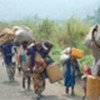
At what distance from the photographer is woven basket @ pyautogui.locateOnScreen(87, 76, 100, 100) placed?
7.23 m

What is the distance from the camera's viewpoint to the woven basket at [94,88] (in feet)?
23.7

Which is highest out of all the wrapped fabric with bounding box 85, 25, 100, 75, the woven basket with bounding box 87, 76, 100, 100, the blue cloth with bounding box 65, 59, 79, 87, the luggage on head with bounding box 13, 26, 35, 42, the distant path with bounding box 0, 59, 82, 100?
the wrapped fabric with bounding box 85, 25, 100, 75

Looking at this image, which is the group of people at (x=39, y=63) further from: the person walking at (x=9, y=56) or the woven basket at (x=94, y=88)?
the woven basket at (x=94, y=88)

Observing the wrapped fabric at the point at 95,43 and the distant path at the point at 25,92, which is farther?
the distant path at the point at 25,92

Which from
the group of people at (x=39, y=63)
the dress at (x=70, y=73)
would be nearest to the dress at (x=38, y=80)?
the group of people at (x=39, y=63)

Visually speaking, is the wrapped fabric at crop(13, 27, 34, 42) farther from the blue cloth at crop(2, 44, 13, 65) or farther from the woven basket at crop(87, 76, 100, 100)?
the woven basket at crop(87, 76, 100, 100)

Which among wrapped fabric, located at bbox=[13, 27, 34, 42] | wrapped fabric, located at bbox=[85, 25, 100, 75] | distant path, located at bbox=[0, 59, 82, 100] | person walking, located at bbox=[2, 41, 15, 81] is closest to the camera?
wrapped fabric, located at bbox=[85, 25, 100, 75]

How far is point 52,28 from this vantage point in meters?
27.5

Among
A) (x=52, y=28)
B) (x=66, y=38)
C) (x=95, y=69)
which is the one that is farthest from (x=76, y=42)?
(x=95, y=69)

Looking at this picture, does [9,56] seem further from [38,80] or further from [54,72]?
[54,72]

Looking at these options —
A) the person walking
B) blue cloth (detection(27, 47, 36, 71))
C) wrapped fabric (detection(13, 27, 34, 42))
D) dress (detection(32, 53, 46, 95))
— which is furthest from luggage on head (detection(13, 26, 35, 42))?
dress (detection(32, 53, 46, 95))

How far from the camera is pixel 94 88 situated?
7.27 meters

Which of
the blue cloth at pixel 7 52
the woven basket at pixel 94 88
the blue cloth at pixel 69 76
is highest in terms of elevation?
the woven basket at pixel 94 88

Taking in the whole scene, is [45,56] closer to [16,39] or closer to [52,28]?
[16,39]
